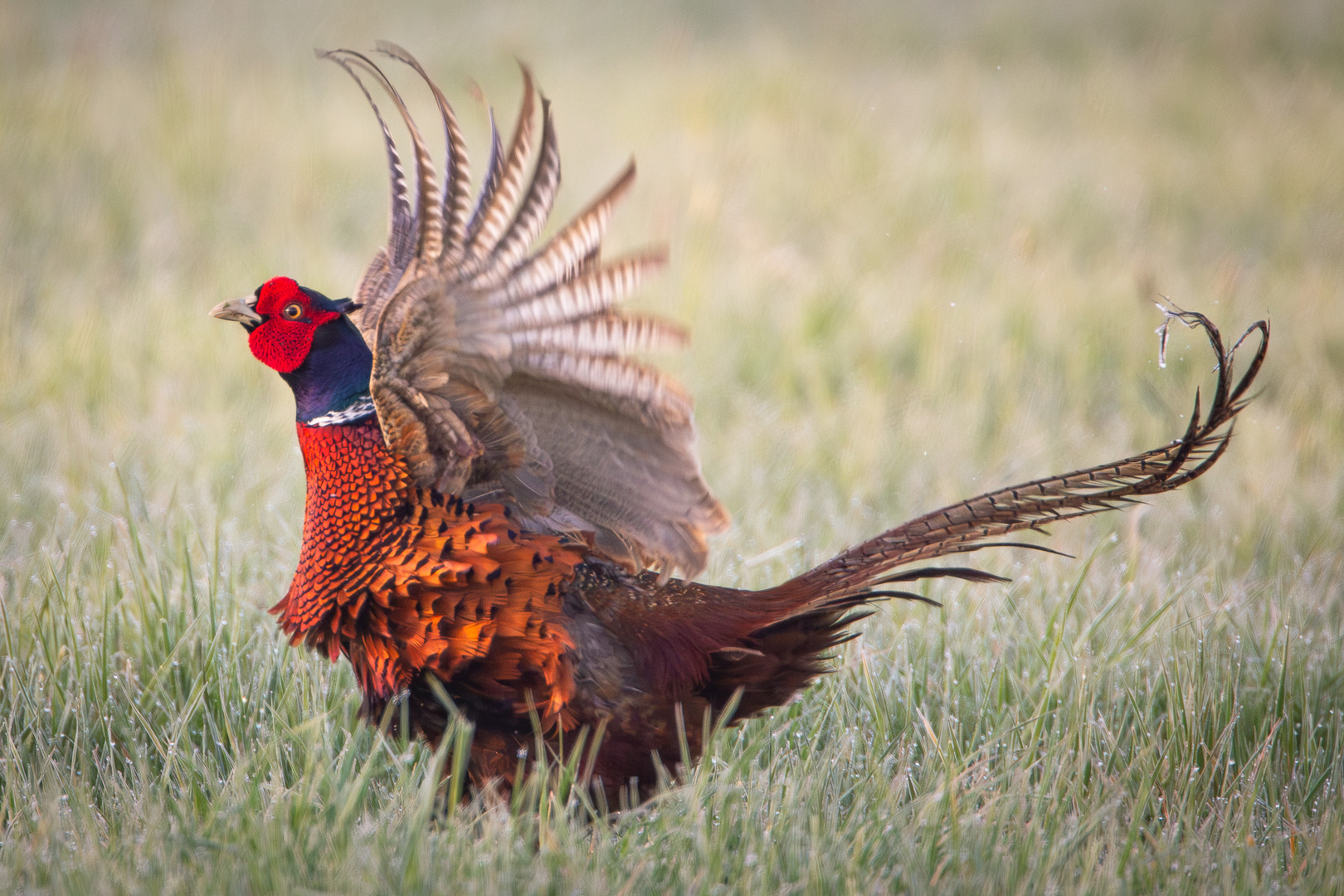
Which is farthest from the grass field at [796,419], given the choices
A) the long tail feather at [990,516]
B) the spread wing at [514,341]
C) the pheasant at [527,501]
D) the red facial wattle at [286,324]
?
the red facial wattle at [286,324]

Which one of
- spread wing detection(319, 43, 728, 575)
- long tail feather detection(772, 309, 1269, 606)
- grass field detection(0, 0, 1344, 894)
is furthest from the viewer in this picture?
long tail feather detection(772, 309, 1269, 606)

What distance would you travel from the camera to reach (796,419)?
4.46 meters

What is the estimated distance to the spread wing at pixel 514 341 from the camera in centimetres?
193

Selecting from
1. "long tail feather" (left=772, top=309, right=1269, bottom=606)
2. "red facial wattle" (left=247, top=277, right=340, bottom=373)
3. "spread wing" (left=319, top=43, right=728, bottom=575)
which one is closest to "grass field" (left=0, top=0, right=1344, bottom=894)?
"long tail feather" (left=772, top=309, right=1269, bottom=606)

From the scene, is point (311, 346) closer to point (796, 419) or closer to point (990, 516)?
point (990, 516)

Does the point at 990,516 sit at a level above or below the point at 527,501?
above

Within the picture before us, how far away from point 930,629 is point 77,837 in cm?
188

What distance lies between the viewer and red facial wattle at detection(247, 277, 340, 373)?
2090mm

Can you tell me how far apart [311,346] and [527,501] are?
0.48 m

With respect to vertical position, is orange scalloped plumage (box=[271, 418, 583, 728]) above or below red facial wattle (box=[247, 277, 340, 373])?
below

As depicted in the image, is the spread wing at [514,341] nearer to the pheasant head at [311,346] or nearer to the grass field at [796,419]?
the pheasant head at [311,346]

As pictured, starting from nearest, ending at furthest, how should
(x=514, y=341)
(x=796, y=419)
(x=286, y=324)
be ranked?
(x=514, y=341), (x=286, y=324), (x=796, y=419)

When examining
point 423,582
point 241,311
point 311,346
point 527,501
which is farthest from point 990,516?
point 241,311

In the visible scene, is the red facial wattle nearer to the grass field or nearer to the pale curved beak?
the pale curved beak
